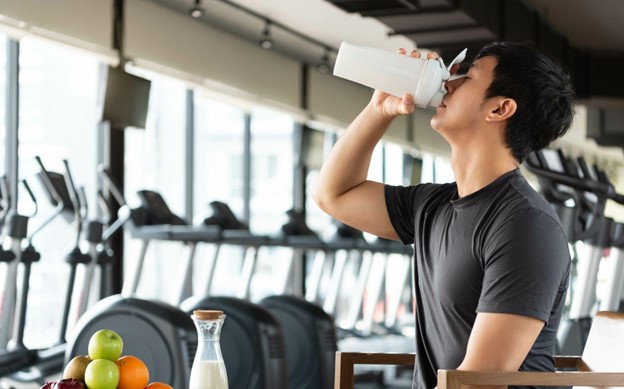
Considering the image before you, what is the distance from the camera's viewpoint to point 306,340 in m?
4.54

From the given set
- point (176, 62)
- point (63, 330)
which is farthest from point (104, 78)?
point (63, 330)

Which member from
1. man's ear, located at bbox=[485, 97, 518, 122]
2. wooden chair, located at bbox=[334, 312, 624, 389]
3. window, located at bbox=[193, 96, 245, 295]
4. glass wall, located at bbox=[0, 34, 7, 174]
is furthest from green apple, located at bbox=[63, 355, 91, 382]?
window, located at bbox=[193, 96, 245, 295]

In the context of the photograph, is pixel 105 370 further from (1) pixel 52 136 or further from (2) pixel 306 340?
(1) pixel 52 136

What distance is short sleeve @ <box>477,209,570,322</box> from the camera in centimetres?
157

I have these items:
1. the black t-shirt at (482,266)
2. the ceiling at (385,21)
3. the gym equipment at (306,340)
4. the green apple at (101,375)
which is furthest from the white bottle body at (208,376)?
the ceiling at (385,21)

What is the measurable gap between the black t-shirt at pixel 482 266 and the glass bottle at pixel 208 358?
384mm

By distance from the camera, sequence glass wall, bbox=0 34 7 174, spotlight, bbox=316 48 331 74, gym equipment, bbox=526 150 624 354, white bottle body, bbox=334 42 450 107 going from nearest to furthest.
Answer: white bottle body, bbox=334 42 450 107 → gym equipment, bbox=526 150 624 354 → glass wall, bbox=0 34 7 174 → spotlight, bbox=316 48 331 74

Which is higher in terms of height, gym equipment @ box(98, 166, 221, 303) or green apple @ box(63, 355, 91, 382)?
gym equipment @ box(98, 166, 221, 303)

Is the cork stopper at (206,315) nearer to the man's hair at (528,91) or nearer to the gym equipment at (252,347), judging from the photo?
the man's hair at (528,91)

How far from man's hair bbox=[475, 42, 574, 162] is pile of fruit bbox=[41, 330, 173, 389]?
0.75 metres

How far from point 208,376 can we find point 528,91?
2.42 ft

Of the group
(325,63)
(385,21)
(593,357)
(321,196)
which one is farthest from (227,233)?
(593,357)

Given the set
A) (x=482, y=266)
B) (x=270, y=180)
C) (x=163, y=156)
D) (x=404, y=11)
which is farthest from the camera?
(x=270, y=180)

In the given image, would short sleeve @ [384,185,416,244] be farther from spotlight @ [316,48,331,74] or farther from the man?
spotlight @ [316,48,331,74]
